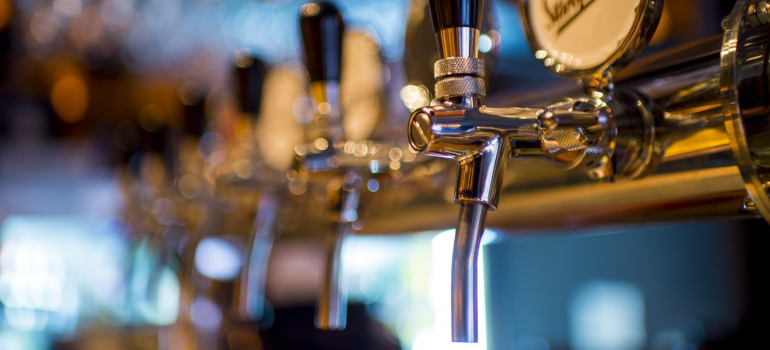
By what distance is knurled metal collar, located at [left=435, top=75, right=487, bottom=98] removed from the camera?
48 cm

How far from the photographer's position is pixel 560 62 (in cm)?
56

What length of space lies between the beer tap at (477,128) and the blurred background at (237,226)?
30 cm

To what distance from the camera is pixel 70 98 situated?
2.59m

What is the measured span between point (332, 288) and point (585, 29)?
1.20 feet

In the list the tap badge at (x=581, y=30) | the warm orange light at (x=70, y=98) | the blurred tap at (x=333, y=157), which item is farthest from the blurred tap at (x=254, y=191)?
the warm orange light at (x=70, y=98)

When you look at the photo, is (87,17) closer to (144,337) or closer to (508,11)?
(144,337)

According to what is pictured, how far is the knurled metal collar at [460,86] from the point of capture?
48cm

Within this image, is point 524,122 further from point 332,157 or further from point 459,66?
point 332,157

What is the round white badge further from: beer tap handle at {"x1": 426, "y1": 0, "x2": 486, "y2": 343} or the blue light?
the blue light

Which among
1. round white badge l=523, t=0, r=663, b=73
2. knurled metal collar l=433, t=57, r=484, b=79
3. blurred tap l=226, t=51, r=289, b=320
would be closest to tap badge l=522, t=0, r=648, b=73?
round white badge l=523, t=0, r=663, b=73

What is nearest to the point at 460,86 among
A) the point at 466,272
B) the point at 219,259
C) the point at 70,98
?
the point at 466,272

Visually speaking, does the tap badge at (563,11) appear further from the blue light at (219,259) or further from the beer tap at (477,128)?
the blue light at (219,259)

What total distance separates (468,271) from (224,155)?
0.87 m

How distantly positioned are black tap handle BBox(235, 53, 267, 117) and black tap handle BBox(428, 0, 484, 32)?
22.6 inches
